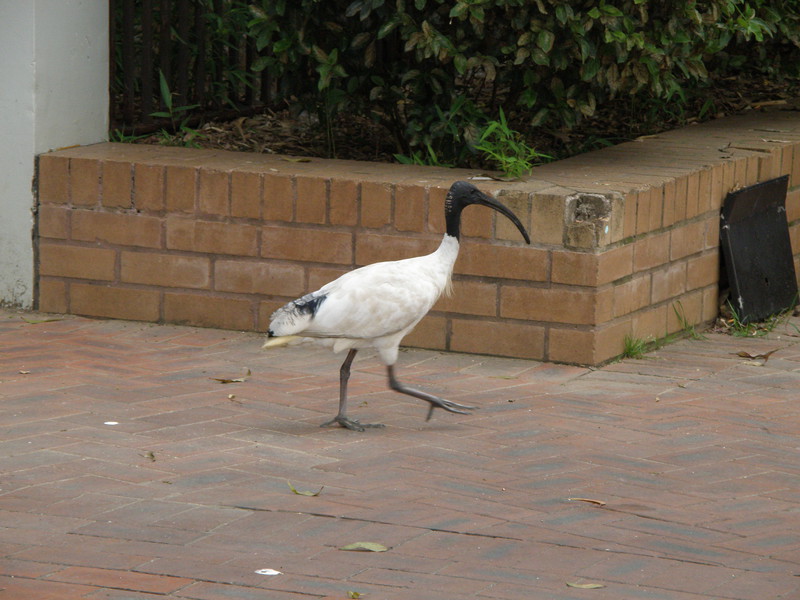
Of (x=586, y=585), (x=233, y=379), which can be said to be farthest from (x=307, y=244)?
(x=586, y=585)

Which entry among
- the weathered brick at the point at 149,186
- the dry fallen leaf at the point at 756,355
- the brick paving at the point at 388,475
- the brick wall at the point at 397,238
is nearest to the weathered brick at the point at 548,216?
the brick wall at the point at 397,238

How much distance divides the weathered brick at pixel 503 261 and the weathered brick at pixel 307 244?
0.59 meters

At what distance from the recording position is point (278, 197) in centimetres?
674

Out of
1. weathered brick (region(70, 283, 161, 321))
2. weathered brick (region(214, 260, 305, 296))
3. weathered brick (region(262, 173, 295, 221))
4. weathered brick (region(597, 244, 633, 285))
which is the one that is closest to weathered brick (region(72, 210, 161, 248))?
weathered brick (region(70, 283, 161, 321))

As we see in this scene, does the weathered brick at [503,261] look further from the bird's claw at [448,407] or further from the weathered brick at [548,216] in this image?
the bird's claw at [448,407]

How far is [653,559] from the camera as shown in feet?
13.2

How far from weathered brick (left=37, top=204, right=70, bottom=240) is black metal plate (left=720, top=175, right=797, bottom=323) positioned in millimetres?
3479

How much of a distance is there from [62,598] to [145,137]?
15.3 ft

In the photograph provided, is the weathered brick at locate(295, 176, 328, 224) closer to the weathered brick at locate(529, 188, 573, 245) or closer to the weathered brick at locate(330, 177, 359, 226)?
the weathered brick at locate(330, 177, 359, 226)

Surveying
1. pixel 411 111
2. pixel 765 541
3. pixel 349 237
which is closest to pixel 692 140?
pixel 411 111

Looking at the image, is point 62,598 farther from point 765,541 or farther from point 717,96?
point 717,96

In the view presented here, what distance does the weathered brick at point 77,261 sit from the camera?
7082 millimetres

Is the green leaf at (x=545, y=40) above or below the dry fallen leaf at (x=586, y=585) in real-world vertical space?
above

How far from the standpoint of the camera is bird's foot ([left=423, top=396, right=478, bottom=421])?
5434mm
